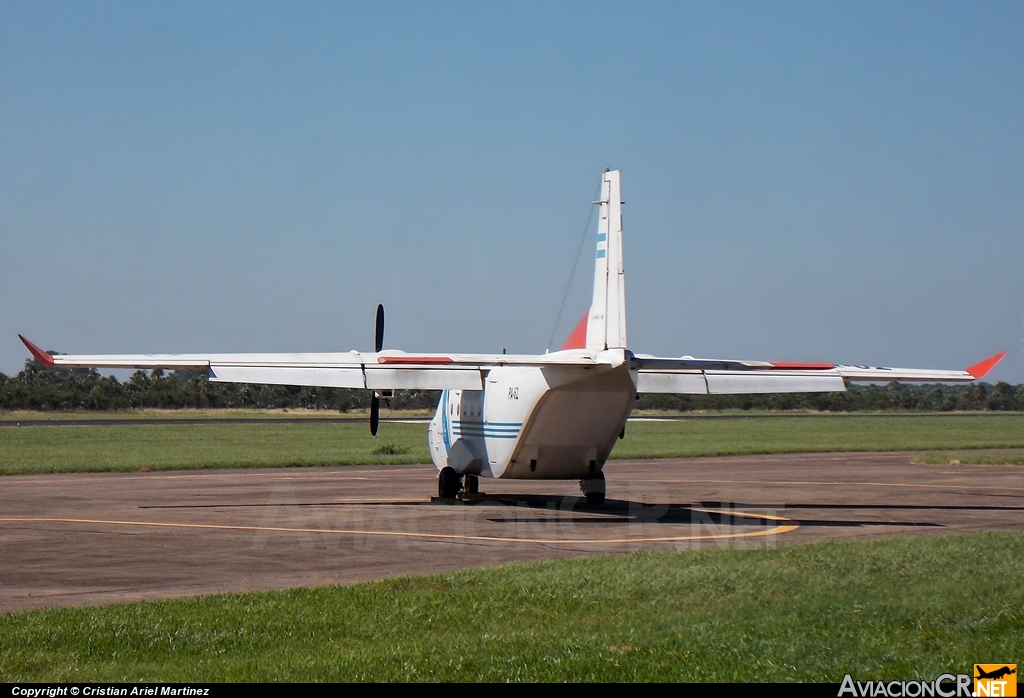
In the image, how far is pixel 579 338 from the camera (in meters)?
23.9

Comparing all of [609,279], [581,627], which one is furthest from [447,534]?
[581,627]

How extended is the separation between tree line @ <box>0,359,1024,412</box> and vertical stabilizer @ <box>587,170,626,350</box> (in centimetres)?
7897

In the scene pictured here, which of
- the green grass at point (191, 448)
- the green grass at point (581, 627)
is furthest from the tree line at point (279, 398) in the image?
the green grass at point (581, 627)

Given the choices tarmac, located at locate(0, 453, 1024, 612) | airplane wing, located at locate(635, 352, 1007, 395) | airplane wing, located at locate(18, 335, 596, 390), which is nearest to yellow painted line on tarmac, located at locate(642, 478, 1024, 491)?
tarmac, located at locate(0, 453, 1024, 612)

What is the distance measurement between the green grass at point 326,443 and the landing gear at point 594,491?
15581mm

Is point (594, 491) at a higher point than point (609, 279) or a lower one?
lower

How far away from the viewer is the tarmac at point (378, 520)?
1528 centimetres

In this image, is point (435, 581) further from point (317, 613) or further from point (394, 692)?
point (394, 692)

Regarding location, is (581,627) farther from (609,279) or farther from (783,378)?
(783,378)

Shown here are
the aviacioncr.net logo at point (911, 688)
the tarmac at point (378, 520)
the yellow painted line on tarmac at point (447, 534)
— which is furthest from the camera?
the yellow painted line on tarmac at point (447, 534)

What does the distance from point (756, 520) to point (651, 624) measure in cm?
1170

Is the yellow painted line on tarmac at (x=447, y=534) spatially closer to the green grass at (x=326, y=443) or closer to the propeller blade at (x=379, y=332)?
the propeller blade at (x=379, y=332)

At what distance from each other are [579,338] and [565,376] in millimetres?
1924

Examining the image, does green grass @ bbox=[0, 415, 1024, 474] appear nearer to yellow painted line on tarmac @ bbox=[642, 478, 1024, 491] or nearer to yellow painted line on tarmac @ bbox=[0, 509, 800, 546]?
yellow painted line on tarmac @ bbox=[642, 478, 1024, 491]
